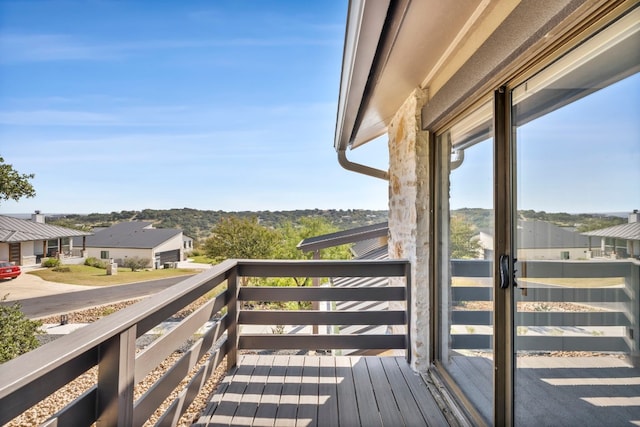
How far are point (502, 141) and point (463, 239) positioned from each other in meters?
0.65

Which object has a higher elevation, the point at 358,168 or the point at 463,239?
the point at 358,168

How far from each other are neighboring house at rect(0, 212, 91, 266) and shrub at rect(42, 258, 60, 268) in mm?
71

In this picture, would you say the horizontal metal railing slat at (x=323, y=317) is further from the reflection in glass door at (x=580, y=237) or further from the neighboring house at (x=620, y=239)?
the neighboring house at (x=620, y=239)

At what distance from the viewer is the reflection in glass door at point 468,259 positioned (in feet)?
5.34

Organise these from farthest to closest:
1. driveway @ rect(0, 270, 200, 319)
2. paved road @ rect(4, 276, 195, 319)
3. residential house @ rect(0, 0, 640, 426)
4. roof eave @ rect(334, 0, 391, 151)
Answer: paved road @ rect(4, 276, 195, 319) → driveway @ rect(0, 270, 200, 319) → roof eave @ rect(334, 0, 391, 151) → residential house @ rect(0, 0, 640, 426)

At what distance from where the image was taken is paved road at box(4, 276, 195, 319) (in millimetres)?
5758

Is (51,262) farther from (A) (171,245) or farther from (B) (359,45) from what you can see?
(B) (359,45)

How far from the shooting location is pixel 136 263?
22.4 ft

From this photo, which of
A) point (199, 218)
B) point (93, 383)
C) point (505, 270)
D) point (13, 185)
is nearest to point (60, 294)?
point (13, 185)

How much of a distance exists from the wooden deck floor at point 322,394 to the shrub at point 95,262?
4974mm

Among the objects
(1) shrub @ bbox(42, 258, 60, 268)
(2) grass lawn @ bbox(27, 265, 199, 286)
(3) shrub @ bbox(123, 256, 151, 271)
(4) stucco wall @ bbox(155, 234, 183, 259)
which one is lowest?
(2) grass lawn @ bbox(27, 265, 199, 286)

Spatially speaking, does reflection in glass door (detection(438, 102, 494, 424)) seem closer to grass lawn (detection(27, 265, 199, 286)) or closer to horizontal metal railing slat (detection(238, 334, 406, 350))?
horizontal metal railing slat (detection(238, 334, 406, 350))

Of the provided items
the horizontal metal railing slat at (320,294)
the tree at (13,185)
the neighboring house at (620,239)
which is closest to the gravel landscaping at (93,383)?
the horizontal metal railing slat at (320,294)

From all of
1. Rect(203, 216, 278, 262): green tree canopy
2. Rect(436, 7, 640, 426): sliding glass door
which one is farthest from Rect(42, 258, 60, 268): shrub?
Rect(203, 216, 278, 262): green tree canopy
